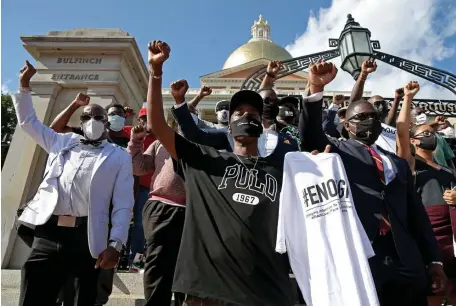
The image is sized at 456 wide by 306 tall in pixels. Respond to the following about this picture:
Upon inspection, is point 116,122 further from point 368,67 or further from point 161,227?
point 368,67

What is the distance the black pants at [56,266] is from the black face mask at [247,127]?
1.40m

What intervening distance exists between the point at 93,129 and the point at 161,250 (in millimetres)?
1215

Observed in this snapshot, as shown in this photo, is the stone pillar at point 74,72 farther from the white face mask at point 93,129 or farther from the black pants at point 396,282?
the black pants at point 396,282

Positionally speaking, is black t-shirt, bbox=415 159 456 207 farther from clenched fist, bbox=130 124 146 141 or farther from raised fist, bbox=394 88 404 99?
clenched fist, bbox=130 124 146 141

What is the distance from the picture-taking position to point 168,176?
13.3ft

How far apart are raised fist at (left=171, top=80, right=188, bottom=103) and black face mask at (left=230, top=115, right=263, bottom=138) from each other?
0.46 metres

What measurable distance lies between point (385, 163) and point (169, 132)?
1.58m

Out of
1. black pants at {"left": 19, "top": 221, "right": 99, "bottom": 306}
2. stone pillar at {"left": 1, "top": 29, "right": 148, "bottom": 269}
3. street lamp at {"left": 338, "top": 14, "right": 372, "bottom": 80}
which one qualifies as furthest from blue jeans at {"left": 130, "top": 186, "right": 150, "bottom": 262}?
street lamp at {"left": 338, "top": 14, "right": 372, "bottom": 80}

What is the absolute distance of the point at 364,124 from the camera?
322cm

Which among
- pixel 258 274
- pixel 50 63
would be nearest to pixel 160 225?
pixel 258 274

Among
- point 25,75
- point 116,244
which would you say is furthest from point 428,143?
point 25,75

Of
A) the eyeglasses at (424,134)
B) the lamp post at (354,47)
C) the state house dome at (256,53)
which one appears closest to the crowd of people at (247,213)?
the eyeglasses at (424,134)

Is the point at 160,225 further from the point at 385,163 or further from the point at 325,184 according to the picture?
the point at 385,163

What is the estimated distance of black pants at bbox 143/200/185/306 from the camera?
11.6 ft
